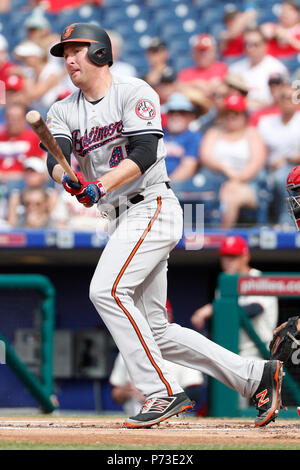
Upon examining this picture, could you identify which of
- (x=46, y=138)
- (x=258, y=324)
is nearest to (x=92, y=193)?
(x=46, y=138)

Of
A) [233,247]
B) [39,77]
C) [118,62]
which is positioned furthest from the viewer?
[118,62]

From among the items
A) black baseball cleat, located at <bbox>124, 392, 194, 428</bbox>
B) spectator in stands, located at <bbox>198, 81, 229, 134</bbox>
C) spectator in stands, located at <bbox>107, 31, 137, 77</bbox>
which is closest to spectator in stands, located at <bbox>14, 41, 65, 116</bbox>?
spectator in stands, located at <bbox>107, 31, 137, 77</bbox>

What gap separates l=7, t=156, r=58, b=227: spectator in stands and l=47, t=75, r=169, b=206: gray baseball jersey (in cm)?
347

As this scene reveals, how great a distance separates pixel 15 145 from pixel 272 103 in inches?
94.4

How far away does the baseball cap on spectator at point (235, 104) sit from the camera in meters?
7.53

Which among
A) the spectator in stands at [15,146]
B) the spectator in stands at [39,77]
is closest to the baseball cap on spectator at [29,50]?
the spectator in stands at [39,77]

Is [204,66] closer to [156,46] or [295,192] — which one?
[156,46]

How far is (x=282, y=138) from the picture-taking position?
7.50m

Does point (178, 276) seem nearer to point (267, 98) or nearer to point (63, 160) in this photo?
point (267, 98)

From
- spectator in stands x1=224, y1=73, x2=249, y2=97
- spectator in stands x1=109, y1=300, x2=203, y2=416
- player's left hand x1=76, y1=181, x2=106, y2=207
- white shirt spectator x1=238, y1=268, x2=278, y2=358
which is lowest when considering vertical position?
spectator in stands x1=109, y1=300, x2=203, y2=416

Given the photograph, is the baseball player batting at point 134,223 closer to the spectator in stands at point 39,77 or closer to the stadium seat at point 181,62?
the spectator in stands at point 39,77

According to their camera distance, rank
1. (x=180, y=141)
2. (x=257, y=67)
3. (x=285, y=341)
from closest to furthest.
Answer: (x=285, y=341), (x=180, y=141), (x=257, y=67)

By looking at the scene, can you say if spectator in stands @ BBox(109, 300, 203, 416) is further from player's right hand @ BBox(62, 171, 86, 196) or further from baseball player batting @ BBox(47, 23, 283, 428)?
player's right hand @ BBox(62, 171, 86, 196)

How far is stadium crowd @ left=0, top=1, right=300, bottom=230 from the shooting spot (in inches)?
287
